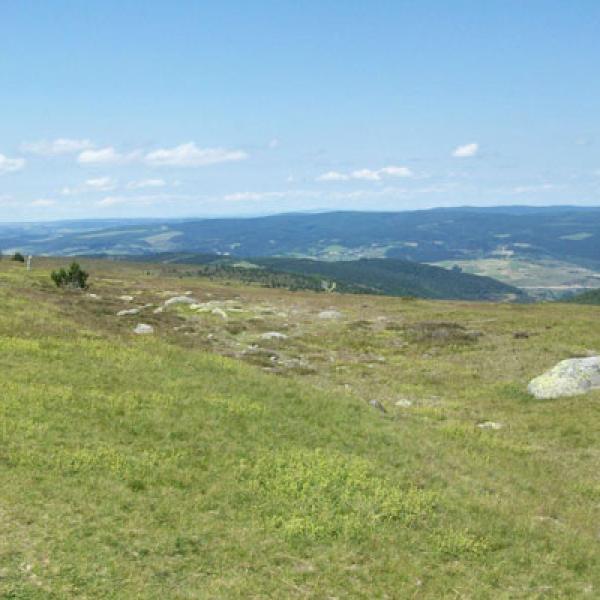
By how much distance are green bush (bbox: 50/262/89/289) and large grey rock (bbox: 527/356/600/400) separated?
55.2 m

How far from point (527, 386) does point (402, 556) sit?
22.3m

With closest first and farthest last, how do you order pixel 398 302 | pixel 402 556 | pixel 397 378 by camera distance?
pixel 402 556, pixel 397 378, pixel 398 302

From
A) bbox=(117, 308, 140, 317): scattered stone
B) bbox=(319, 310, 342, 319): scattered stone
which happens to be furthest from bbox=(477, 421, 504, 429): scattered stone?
bbox=(319, 310, 342, 319): scattered stone

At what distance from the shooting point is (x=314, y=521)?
47.0 ft

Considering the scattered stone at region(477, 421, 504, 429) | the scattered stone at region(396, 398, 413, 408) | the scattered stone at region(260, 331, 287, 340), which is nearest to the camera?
the scattered stone at region(477, 421, 504, 429)

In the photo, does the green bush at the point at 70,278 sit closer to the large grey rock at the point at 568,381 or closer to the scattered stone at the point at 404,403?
the scattered stone at the point at 404,403

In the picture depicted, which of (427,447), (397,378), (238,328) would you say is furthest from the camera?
Answer: (238,328)

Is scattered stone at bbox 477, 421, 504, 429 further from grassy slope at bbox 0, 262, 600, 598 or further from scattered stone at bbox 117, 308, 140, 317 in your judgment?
scattered stone at bbox 117, 308, 140, 317

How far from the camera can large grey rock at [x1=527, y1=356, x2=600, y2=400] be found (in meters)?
31.1

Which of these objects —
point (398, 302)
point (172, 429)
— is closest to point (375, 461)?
point (172, 429)

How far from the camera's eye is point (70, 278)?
6994 centimetres

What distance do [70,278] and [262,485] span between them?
60.9 meters

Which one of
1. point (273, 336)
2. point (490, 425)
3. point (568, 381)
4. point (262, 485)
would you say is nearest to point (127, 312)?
point (273, 336)

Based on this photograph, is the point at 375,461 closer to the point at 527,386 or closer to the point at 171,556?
the point at 171,556
